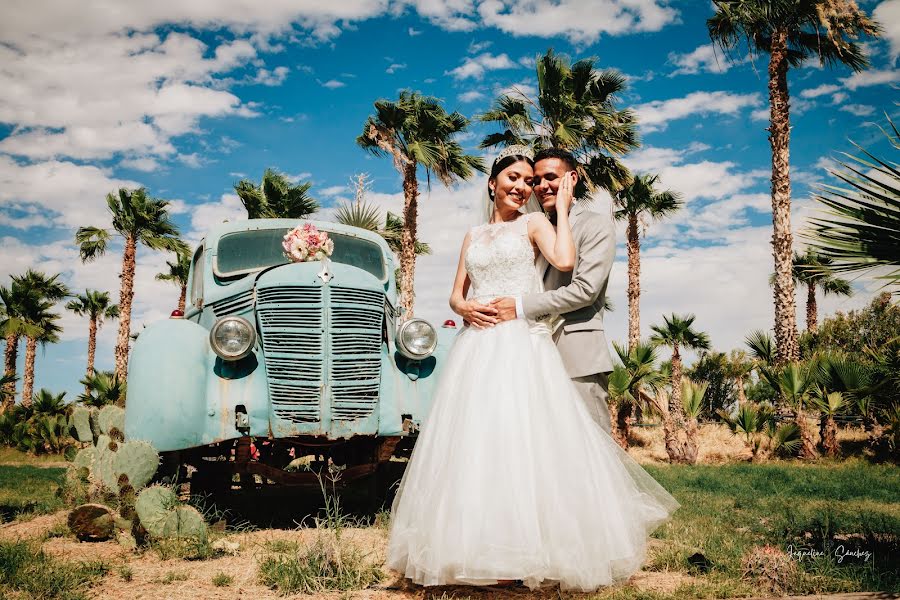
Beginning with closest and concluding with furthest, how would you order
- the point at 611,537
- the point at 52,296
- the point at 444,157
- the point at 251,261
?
1. the point at 611,537
2. the point at 251,261
3. the point at 444,157
4. the point at 52,296

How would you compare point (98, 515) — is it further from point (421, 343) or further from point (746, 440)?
point (746, 440)

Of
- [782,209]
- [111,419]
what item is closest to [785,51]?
[782,209]

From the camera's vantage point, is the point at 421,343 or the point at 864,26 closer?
the point at 421,343

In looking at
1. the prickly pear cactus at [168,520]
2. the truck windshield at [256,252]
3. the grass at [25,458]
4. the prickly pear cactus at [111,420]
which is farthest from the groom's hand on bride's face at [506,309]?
the grass at [25,458]

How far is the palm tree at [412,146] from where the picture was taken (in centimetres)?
1698

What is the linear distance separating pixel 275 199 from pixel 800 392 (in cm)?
1439

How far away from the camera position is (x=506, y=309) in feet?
11.5

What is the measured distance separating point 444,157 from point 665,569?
14658 millimetres

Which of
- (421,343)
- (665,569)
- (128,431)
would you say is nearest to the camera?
(665,569)

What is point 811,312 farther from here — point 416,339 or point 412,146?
point 416,339

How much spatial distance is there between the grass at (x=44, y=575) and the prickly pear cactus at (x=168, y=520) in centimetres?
48

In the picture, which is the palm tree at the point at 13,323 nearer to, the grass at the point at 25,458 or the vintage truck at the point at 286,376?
the grass at the point at 25,458

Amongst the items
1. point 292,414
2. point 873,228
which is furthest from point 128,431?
point 873,228

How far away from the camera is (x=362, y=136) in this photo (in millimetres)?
18078
